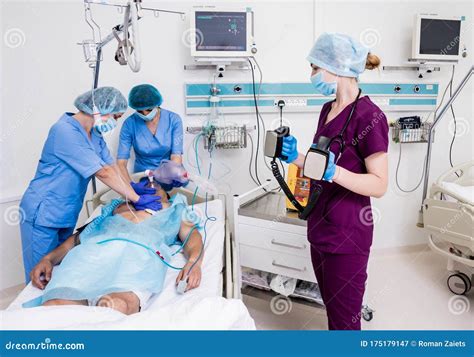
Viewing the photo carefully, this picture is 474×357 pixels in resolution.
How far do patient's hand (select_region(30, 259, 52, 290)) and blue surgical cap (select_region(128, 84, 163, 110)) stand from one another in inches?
38.6

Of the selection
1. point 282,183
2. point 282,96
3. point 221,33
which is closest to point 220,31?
point 221,33

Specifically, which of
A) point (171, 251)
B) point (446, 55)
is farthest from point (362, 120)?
point (446, 55)

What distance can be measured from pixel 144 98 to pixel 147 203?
2.08ft

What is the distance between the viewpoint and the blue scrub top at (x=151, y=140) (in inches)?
86.5

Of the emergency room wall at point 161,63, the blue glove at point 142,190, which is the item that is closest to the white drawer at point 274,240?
the blue glove at point 142,190

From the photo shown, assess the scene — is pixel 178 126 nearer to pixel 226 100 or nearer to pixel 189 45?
pixel 226 100

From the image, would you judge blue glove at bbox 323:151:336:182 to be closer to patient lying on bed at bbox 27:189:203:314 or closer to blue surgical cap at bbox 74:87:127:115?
patient lying on bed at bbox 27:189:203:314

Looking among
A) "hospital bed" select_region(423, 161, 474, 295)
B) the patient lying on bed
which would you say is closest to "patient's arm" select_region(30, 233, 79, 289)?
the patient lying on bed

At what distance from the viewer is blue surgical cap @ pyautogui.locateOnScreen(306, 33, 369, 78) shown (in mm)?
1313

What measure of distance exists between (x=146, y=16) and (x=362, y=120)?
1.72 meters

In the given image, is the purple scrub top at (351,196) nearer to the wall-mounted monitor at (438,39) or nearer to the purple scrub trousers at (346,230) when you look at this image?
the purple scrub trousers at (346,230)

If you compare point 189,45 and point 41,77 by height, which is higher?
point 189,45

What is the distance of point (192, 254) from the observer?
1582mm

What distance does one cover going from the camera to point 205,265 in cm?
155
